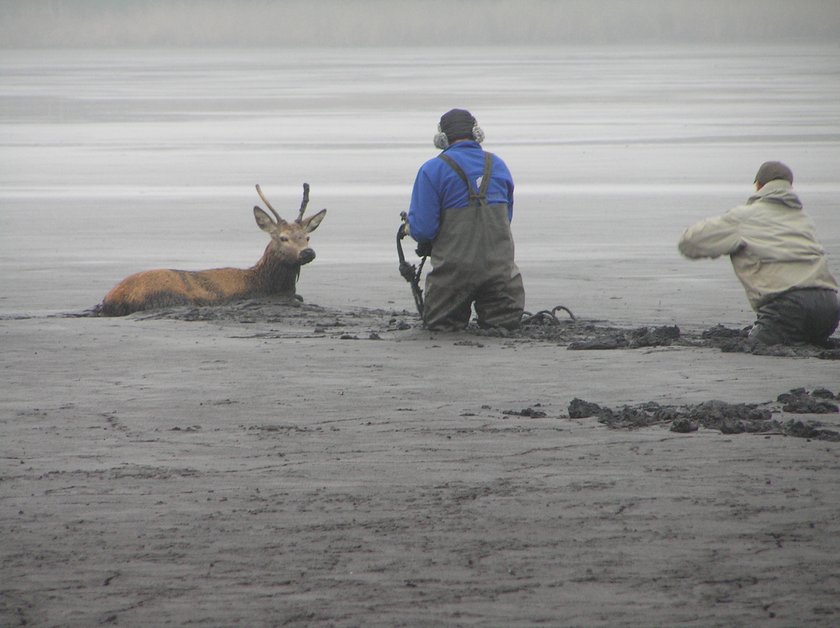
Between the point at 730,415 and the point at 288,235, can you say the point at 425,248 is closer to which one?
the point at 288,235

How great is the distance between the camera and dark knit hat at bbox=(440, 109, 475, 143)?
1095cm

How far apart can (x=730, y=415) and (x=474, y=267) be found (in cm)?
333

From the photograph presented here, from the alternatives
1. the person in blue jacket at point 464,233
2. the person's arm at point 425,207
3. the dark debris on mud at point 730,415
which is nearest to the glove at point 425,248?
the person in blue jacket at point 464,233

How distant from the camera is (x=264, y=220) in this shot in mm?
12438

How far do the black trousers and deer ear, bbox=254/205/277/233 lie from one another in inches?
166

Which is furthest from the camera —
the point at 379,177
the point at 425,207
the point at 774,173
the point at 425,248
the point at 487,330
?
the point at 379,177

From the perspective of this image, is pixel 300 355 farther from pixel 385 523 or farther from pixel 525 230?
pixel 525 230

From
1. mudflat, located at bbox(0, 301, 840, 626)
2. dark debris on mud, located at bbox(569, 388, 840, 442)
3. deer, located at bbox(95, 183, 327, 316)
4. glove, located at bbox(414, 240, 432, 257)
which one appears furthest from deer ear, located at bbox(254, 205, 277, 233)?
dark debris on mud, located at bbox(569, 388, 840, 442)

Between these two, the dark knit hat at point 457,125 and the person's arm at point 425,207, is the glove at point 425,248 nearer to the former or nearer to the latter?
the person's arm at point 425,207

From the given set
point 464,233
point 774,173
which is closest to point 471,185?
point 464,233

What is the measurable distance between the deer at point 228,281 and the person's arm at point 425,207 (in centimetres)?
152

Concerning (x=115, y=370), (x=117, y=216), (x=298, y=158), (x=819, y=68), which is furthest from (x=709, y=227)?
(x=819, y=68)

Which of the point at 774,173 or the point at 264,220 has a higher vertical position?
the point at 774,173

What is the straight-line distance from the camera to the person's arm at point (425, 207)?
1079cm
